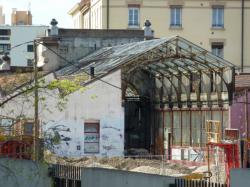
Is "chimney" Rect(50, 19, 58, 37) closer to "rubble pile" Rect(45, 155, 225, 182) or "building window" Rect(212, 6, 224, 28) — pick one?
"rubble pile" Rect(45, 155, 225, 182)

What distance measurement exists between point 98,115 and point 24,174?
82.1ft

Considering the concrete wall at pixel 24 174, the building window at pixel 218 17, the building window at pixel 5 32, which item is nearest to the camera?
the concrete wall at pixel 24 174

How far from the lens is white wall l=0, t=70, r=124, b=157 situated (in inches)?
2141

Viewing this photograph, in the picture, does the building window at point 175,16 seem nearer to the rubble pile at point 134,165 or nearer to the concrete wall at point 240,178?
the rubble pile at point 134,165

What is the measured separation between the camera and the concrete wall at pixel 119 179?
2730 cm

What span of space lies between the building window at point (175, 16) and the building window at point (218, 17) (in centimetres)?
313

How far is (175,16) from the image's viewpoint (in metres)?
88.6

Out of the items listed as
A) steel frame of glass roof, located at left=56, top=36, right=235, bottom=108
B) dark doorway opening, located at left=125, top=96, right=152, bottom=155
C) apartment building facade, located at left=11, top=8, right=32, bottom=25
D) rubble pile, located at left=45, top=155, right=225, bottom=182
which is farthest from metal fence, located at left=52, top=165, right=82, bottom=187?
apartment building facade, located at left=11, top=8, right=32, bottom=25

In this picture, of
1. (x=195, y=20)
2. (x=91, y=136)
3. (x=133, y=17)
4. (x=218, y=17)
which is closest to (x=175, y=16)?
(x=195, y=20)

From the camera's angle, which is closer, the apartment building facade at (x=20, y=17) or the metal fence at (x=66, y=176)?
the metal fence at (x=66, y=176)

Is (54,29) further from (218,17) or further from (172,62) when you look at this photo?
(218,17)

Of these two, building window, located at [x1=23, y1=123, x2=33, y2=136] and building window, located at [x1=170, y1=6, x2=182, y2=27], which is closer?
building window, located at [x1=23, y1=123, x2=33, y2=136]

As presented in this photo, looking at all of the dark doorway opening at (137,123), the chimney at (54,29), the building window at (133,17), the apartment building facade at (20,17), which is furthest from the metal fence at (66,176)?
the apartment building facade at (20,17)

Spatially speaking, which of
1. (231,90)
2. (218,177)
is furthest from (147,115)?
(218,177)
